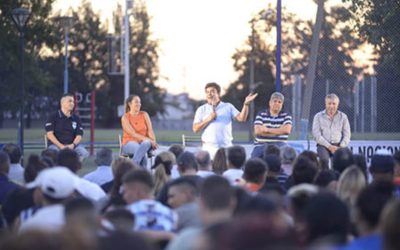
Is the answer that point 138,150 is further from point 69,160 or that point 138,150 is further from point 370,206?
point 370,206

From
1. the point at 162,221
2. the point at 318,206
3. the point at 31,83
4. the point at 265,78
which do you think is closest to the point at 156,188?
the point at 162,221

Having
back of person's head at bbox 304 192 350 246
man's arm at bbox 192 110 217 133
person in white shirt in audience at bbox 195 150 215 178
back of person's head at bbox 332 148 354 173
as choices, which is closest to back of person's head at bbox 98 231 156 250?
back of person's head at bbox 304 192 350 246

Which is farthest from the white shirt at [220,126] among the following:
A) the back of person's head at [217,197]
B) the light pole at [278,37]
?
the back of person's head at [217,197]

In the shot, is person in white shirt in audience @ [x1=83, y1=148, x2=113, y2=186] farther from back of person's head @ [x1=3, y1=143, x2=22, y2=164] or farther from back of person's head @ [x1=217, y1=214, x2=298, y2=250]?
back of person's head @ [x1=217, y1=214, x2=298, y2=250]

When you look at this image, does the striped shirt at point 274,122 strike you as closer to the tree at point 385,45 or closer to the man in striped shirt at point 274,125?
the man in striped shirt at point 274,125


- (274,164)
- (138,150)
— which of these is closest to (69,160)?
(274,164)

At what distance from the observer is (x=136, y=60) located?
9619 cm

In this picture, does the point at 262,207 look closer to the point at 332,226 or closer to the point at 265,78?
the point at 332,226

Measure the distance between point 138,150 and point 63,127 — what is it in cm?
143

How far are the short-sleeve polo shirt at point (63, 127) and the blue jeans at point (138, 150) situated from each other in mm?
920

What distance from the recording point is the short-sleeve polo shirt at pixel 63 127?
16766mm

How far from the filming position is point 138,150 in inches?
634

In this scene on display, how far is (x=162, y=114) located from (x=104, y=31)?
10.7m

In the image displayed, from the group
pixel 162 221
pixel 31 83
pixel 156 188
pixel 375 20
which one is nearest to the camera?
pixel 162 221
